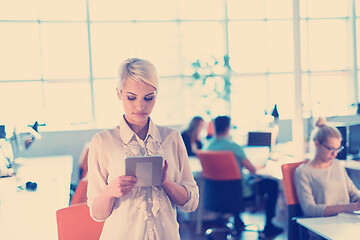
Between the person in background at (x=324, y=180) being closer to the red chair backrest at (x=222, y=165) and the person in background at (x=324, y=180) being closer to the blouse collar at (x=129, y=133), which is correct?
the red chair backrest at (x=222, y=165)

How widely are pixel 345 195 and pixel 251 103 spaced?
Result: 513 centimetres

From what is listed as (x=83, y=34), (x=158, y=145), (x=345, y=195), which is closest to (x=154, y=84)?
(x=158, y=145)

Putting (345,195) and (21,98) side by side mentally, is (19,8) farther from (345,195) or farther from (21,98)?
(345,195)

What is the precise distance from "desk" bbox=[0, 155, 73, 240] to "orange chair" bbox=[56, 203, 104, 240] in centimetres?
10

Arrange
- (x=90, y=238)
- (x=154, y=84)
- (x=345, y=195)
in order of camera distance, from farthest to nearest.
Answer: (x=345, y=195), (x=90, y=238), (x=154, y=84)

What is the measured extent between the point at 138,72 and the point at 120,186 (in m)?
0.38

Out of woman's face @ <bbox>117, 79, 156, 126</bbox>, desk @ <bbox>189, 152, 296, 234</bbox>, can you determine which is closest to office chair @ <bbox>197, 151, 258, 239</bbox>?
desk @ <bbox>189, 152, 296, 234</bbox>

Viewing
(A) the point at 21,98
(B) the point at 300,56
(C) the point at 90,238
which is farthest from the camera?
(A) the point at 21,98

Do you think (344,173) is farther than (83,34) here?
No

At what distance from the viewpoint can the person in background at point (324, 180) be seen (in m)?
2.79

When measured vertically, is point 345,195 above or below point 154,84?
below

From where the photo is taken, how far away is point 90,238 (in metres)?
2.05

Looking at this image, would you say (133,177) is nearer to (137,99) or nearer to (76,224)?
(137,99)

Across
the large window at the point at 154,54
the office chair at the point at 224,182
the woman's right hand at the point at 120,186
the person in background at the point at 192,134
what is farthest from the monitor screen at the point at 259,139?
the woman's right hand at the point at 120,186
